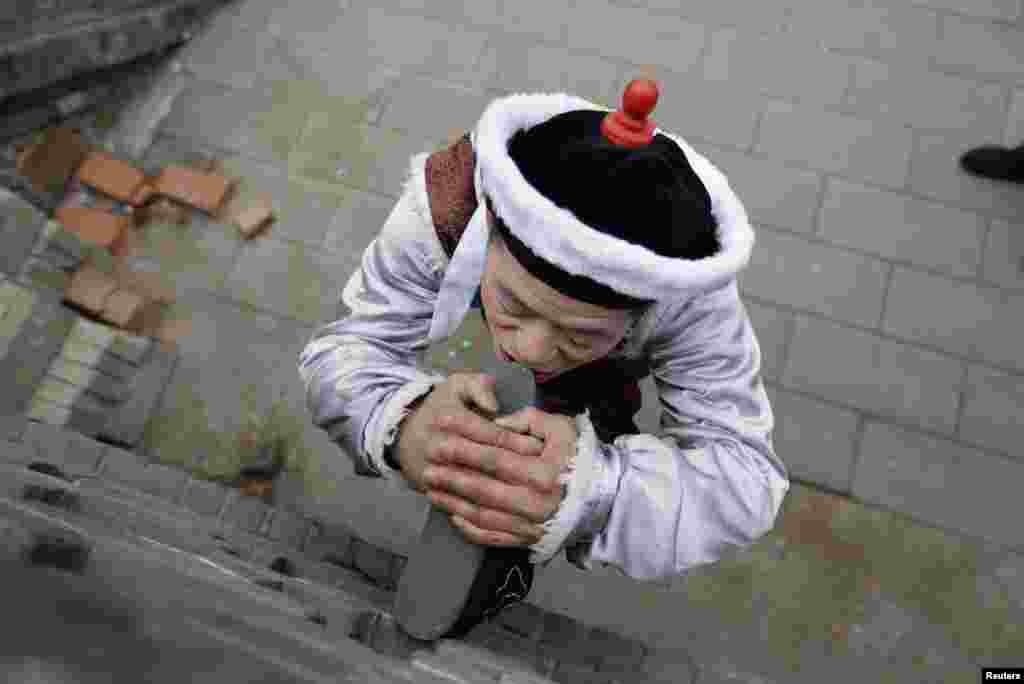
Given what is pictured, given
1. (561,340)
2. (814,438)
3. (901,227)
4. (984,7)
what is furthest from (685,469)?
(984,7)

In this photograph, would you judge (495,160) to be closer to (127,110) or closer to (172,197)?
(172,197)

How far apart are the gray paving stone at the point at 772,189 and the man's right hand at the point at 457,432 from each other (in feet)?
7.23

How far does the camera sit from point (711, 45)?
3.61 m

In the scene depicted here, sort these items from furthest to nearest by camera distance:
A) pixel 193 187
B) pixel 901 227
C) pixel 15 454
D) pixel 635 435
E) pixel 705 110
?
pixel 705 110, pixel 193 187, pixel 901 227, pixel 15 454, pixel 635 435

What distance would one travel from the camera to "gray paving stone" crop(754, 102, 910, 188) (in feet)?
10.9

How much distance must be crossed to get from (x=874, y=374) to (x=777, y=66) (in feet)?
4.91

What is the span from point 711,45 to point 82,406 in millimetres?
3023

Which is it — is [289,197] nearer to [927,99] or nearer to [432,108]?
[432,108]

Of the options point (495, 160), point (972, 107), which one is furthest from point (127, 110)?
point (972, 107)

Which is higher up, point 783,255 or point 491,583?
point 783,255

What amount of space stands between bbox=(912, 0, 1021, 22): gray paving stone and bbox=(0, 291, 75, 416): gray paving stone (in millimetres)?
3939

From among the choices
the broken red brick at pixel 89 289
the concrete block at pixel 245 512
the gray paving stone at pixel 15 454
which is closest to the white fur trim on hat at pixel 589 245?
the gray paving stone at pixel 15 454

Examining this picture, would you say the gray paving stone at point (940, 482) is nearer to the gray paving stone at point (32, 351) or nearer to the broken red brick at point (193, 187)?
the broken red brick at point (193, 187)

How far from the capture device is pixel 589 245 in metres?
1.13
